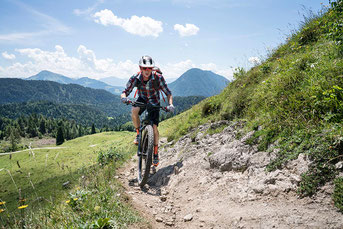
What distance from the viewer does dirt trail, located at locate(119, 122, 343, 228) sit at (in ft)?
10.1

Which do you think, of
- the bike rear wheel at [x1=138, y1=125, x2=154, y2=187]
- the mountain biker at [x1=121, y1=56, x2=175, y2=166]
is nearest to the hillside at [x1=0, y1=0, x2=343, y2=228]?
the bike rear wheel at [x1=138, y1=125, x2=154, y2=187]

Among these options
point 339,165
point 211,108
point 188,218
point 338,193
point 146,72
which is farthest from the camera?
point 211,108

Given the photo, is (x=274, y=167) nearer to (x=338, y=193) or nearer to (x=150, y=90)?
(x=338, y=193)

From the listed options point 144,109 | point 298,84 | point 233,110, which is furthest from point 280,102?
point 144,109

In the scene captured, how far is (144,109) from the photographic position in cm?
688

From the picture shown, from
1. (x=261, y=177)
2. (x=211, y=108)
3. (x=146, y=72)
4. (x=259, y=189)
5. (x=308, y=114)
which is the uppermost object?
(x=146, y=72)

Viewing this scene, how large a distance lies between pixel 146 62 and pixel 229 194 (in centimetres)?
446

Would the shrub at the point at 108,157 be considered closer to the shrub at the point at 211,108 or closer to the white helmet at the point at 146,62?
the white helmet at the point at 146,62

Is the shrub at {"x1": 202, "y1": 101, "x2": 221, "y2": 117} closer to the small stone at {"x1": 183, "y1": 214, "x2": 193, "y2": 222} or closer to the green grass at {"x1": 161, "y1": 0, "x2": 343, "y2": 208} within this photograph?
the green grass at {"x1": 161, "y1": 0, "x2": 343, "y2": 208}

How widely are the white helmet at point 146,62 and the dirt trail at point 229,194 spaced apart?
11.1 feet

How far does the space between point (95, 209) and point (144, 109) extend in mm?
3865

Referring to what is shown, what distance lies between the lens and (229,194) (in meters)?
4.49

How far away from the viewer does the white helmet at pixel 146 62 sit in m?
6.33

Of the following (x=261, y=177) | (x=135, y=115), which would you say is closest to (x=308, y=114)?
(x=261, y=177)
